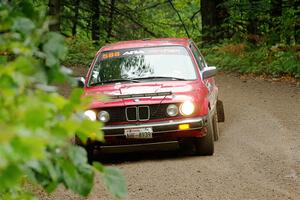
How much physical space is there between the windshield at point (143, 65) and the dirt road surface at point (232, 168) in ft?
3.87

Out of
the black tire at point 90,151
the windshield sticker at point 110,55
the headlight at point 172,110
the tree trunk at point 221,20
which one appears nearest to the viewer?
the headlight at point 172,110

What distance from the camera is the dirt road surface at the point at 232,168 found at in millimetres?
6879

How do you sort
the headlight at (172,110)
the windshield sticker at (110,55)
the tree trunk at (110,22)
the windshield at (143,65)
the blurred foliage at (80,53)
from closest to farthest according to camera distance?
the headlight at (172,110)
the windshield at (143,65)
the windshield sticker at (110,55)
the blurred foliage at (80,53)
the tree trunk at (110,22)

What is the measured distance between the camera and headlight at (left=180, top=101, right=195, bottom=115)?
8.35 metres

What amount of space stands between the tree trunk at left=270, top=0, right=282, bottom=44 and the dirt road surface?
33.6 feet

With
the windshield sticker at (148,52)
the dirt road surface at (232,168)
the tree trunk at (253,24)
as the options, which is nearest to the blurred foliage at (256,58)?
the tree trunk at (253,24)

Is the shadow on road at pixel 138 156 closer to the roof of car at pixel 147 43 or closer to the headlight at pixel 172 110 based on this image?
the headlight at pixel 172 110

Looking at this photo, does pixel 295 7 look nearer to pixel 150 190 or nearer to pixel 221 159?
pixel 221 159

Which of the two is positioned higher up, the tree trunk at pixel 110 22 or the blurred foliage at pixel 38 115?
the blurred foliage at pixel 38 115

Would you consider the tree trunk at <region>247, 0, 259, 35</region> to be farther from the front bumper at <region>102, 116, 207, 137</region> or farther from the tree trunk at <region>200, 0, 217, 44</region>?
the front bumper at <region>102, 116, 207, 137</region>

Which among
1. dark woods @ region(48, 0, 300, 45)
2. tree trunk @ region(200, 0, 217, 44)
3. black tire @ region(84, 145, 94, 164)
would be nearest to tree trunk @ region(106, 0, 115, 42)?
dark woods @ region(48, 0, 300, 45)

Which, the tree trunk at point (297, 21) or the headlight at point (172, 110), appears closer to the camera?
the headlight at point (172, 110)

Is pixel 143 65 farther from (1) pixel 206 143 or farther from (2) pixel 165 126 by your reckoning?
(1) pixel 206 143

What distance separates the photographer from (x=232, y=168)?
7.95 metres
